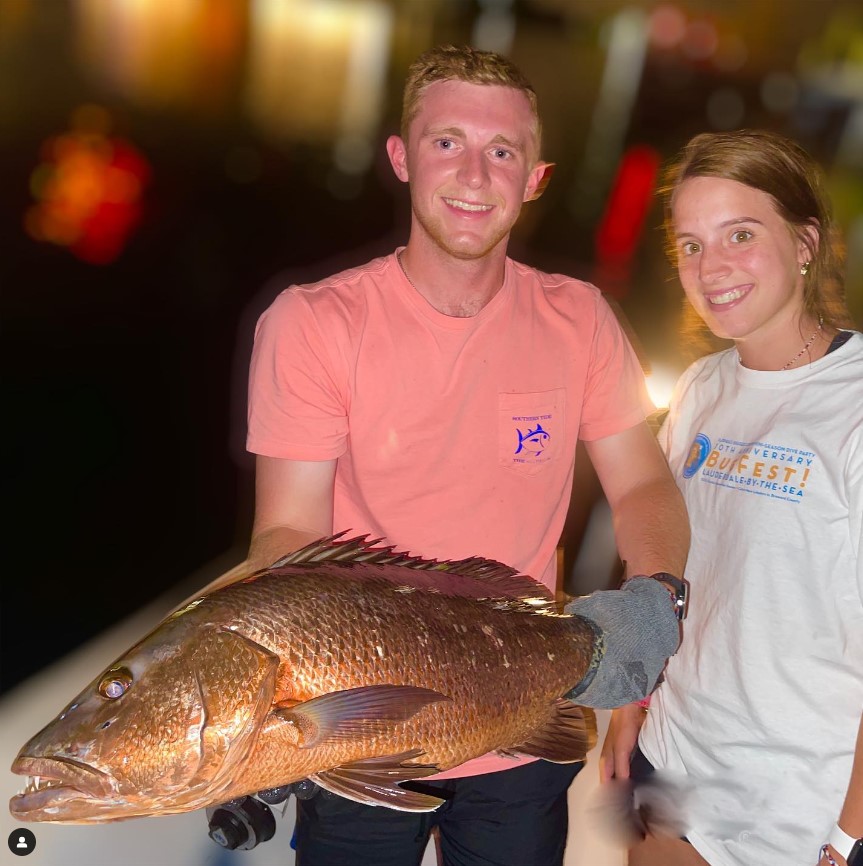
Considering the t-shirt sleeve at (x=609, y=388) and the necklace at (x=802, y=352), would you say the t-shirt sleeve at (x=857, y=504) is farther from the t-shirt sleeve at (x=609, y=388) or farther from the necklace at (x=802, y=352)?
the t-shirt sleeve at (x=609, y=388)

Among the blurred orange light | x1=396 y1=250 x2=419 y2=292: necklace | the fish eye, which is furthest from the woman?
the blurred orange light

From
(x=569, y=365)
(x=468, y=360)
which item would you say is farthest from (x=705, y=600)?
(x=468, y=360)

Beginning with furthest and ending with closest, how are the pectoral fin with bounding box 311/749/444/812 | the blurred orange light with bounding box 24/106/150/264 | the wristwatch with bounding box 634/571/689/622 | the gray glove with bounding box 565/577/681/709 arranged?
the blurred orange light with bounding box 24/106/150/264 < the wristwatch with bounding box 634/571/689/622 < the gray glove with bounding box 565/577/681/709 < the pectoral fin with bounding box 311/749/444/812

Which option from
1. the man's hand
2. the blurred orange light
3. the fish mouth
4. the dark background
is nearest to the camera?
the fish mouth

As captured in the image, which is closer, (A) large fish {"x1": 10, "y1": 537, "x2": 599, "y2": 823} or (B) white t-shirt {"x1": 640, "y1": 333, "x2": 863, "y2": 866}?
(A) large fish {"x1": 10, "y1": 537, "x2": 599, "y2": 823}

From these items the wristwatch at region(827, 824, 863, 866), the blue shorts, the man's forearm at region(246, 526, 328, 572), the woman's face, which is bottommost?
the blue shorts

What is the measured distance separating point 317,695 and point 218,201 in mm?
23339

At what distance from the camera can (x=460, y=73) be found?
1.95m

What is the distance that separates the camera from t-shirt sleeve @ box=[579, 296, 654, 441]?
2.03 meters

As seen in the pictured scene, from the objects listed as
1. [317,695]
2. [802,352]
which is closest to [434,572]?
[317,695]

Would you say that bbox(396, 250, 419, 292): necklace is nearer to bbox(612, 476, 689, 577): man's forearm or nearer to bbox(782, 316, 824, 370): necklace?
bbox(612, 476, 689, 577): man's forearm

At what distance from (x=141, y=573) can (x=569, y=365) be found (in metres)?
6.27

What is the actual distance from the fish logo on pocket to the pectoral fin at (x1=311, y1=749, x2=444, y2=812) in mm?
847

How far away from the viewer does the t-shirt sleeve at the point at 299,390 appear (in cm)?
183
